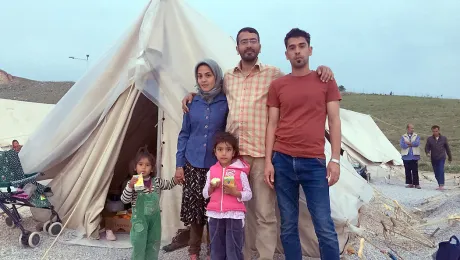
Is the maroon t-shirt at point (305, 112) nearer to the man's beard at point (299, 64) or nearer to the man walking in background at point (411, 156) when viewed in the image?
the man's beard at point (299, 64)

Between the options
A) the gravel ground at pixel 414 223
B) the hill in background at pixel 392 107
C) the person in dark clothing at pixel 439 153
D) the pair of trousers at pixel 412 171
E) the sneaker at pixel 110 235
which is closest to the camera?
the gravel ground at pixel 414 223

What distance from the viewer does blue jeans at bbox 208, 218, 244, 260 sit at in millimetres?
3168

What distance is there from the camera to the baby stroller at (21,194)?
4.23 meters

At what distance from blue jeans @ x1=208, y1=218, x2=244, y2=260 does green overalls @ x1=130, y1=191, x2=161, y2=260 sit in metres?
0.52

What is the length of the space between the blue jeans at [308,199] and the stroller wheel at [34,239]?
2.42 metres

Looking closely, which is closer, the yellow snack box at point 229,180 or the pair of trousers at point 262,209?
the yellow snack box at point 229,180

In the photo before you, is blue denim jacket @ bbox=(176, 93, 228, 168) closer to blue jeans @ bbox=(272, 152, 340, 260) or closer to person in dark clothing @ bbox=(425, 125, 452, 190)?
blue jeans @ bbox=(272, 152, 340, 260)

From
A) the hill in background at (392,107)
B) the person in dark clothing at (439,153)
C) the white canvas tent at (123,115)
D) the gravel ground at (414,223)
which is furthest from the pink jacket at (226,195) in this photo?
the hill in background at (392,107)

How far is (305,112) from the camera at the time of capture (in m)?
3.03

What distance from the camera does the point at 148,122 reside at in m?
5.71

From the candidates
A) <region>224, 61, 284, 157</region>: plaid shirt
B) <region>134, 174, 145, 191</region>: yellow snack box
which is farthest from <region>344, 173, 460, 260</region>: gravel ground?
<region>134, 174, 145, 191</region>: yellow snack box

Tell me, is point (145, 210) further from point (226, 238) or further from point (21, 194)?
point (21, 194)

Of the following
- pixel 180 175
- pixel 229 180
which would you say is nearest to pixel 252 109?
pixel 229 180

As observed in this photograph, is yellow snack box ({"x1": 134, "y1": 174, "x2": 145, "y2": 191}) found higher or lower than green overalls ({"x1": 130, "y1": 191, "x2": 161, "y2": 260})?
higher
